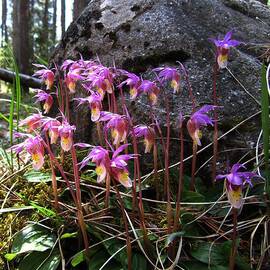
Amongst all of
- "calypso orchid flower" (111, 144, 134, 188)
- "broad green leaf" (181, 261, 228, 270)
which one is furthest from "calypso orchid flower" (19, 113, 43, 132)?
"broad green leaf" (181, 261, 228, 270)

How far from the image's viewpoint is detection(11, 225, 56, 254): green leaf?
172cm

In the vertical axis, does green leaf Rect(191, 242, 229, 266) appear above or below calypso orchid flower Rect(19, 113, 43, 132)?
below

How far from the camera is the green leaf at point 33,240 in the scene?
1.72 m

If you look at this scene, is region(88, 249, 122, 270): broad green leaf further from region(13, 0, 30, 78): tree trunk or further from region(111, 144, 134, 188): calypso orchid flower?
region(13, 0, 30, 78): tree trunk

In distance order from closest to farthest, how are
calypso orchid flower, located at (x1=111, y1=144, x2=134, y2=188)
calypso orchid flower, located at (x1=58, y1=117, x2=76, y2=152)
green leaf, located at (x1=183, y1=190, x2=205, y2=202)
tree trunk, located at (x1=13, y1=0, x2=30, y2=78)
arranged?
calypso orchid flower, located at (x1=111, y1=144, x2=134, y2=188) → calypso orchid flower, located at (x1=58, y1=117, x2=76, y2=152) → green leaf, located at (x1=183, y1=190, x2=205, y2=202) → tree trunk, located at (x1=13, y1=0, x2=30, y2=78)

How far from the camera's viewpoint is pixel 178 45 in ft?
8.20

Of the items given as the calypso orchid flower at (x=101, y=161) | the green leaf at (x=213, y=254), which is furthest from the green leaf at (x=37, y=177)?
the green leaf at (x=213, y=254)

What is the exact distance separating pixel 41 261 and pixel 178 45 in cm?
155

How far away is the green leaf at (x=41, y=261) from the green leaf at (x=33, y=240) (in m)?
0.03

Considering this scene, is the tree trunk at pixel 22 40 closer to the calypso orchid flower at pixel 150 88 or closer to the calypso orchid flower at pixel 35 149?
the calypso orchid flower at pixel 150 88

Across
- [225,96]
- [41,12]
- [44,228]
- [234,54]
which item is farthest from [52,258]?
[41,12]

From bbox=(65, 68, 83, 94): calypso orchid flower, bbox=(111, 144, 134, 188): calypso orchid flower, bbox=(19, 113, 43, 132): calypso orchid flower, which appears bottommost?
bbox=(111, 144, 134, 188): calypso orchid flower

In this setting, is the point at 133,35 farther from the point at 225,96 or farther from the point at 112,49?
the point at 225,96

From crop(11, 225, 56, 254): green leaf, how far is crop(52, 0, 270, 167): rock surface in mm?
882
